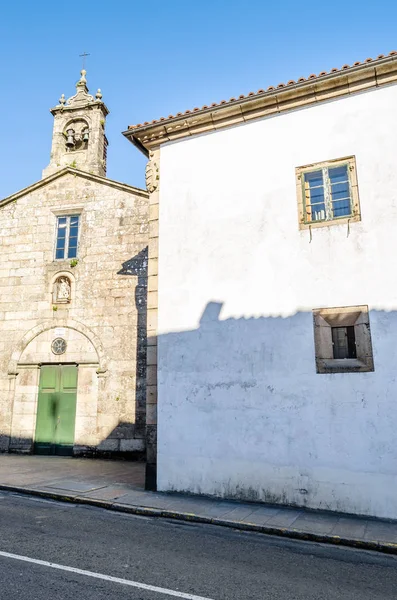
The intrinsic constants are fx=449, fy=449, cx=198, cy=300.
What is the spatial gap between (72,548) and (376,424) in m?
4.97

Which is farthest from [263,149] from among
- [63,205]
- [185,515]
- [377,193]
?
[63,205]

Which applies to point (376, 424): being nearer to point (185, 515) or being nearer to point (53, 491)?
point (185, 515)

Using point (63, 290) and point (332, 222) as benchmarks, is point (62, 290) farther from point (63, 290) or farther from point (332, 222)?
point (332, 222)

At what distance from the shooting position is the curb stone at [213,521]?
5.99 meters

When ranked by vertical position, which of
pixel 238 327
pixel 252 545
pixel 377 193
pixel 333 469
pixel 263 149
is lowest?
pixel 252 545

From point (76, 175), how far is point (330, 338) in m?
11.4

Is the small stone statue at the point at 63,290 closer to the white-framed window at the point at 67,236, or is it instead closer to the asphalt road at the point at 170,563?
the white-framed window at the point at 67,236

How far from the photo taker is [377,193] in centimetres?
818

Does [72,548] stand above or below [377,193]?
below

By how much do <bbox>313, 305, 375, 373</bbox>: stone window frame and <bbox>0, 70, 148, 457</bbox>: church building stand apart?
6.91 meters

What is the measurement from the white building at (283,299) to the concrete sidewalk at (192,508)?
34 cm

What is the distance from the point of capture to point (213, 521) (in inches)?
273

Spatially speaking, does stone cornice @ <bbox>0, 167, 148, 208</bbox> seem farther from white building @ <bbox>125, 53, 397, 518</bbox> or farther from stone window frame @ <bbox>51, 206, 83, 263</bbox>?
white building @ <bbox>125, 53, 397, 518</bbox>

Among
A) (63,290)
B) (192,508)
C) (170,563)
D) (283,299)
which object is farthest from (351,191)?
(63,290)
